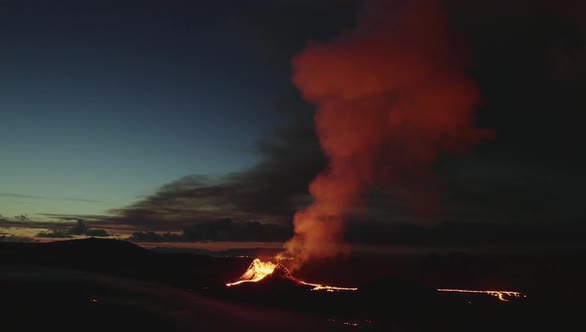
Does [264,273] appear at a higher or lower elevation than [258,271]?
lower

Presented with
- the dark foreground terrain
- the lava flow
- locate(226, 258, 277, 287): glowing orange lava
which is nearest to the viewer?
the dark foreground terrain

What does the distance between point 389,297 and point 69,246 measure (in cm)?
16238

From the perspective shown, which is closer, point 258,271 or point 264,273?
point 264,273

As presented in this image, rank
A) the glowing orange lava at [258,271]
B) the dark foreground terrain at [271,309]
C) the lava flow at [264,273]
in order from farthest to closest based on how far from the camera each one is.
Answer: the glowing orange lava at [258,271] → the lava flow at [264,273] → the dark foreground terrain at [271,309]

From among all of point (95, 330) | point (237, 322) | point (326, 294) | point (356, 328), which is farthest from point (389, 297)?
point (95, 330)

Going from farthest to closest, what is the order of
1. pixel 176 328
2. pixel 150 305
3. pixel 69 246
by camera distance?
pixel 69 246 → pixel 150 305 → pixel 176 328

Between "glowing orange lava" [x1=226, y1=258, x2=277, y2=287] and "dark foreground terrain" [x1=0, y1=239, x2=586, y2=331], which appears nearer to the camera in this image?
"dark foreground terrain" [x1=0, y1=239, x2=586, y2=331]

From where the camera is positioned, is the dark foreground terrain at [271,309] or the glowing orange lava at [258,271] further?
the glowing orange lava at [258,271]

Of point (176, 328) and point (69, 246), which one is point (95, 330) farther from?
point (69, 246)

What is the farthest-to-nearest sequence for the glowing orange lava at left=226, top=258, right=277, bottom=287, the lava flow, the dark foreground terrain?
the glowing orange lava at left=226, top=258, right=277, bottom=287 → the lava flow → the dark foreground terrain

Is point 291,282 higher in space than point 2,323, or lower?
higher

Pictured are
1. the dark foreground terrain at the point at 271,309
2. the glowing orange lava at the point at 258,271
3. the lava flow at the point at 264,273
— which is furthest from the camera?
the glowing orange lava at the point at 258,271

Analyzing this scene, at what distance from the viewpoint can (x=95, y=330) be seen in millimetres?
36031

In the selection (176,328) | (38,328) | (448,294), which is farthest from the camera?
(448,294)
